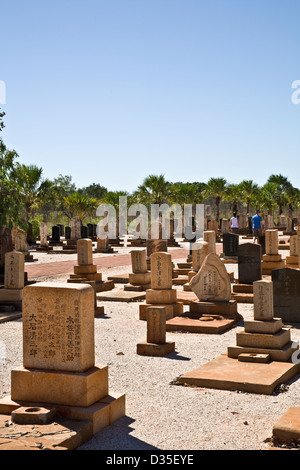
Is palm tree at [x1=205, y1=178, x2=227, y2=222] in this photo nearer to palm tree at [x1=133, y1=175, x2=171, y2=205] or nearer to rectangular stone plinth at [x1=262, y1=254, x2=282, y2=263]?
palm tree at [x1=133, y1=175, x2=171, y2=205]

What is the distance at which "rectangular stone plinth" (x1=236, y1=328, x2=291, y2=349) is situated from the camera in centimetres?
941

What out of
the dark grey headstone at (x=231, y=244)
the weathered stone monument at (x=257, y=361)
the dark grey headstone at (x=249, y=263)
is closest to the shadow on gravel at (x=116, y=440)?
the weathered stone monument at (x=257, y=361)

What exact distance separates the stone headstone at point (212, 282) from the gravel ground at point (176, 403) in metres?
1.74

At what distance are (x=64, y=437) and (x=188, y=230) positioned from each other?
1390 inches

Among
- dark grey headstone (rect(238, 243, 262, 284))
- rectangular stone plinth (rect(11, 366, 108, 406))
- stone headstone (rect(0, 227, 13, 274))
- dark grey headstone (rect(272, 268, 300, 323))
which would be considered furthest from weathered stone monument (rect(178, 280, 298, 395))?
stone headstone (rect(0, 227, 13, 274))

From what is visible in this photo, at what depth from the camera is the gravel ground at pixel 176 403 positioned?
5922 millimetres

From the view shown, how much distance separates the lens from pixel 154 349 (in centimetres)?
987

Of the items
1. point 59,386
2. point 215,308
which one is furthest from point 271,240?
point 59,386

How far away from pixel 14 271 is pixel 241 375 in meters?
7.78

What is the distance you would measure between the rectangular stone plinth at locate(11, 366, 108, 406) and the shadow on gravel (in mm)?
354

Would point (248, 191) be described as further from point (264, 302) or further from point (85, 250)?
point (264, 302)
